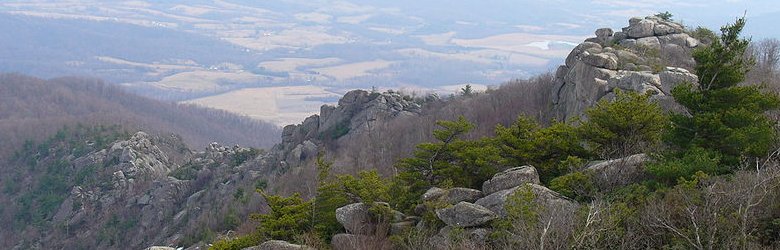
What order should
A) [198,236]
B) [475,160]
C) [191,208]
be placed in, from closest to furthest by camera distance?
1. [475,160]
2. [198,236]
3. [191,208]

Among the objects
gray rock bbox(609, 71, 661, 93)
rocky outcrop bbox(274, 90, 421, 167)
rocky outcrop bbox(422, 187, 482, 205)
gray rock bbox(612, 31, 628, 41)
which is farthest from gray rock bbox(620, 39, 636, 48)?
rocky outcrop bbox(274, 90, 421, 167)

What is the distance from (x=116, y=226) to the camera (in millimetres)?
58812

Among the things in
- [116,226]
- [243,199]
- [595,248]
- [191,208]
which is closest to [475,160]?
[595,248]

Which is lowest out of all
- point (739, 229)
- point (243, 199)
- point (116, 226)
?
point (116, 226)

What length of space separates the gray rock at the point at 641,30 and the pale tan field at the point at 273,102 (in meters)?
107

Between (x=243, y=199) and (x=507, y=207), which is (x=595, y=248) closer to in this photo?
(x=507, y=207)

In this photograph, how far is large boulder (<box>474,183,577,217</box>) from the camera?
53.0 feet

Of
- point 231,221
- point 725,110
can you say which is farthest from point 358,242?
point 231,221

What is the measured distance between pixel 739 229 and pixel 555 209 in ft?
11.0

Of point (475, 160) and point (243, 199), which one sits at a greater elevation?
point (475, 160)

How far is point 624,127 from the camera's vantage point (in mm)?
19969

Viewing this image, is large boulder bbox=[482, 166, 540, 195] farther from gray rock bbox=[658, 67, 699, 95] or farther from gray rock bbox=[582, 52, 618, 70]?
gray rock bbox=[582, 52, 618, 70]

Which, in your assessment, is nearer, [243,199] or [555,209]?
[555,209]

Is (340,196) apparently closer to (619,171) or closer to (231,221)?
(619,171)
